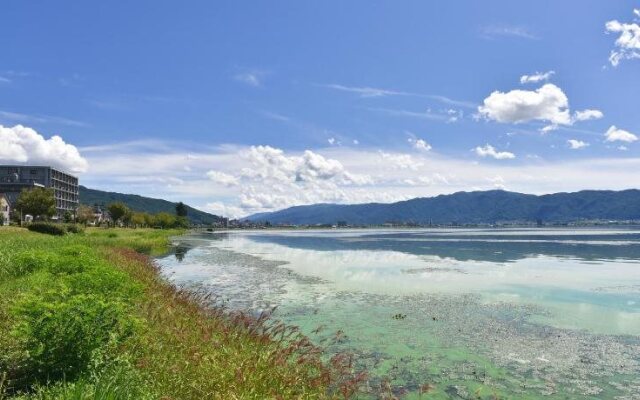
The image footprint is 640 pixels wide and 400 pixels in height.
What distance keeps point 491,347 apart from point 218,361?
1178cm

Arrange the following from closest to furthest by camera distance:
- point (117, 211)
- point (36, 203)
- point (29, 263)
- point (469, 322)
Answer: point (469, 322)
point (29, 263)
point (36, 203)
point (117, 211)

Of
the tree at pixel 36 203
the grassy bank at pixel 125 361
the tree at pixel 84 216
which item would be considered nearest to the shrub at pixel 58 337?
the grassy bank at pixel 125 361

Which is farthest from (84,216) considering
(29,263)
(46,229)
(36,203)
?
(29,263)

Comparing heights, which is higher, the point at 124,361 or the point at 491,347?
the point at 124,361

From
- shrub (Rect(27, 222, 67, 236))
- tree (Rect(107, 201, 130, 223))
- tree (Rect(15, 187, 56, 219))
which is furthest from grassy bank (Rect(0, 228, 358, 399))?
tree (Rect(107, 201, 130, 223))

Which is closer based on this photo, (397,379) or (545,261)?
(397,379)

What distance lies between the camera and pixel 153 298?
74.1ft

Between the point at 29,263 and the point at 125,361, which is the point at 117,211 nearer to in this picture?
the point at 29,263

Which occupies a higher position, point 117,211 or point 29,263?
point 117,211

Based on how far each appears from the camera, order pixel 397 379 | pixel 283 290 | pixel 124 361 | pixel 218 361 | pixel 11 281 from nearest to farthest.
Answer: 1. pixel 124 361
2. pixel 218 361
3. pixel 397 379
4. pixel 11 281
5. pixel 283 290

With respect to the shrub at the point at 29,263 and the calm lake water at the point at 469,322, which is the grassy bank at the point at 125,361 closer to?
the calm lake water at the point at 469,322

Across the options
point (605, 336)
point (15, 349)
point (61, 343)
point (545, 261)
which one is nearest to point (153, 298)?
point (15, 349)

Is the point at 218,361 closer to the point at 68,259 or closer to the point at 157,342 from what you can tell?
the point at 157,342

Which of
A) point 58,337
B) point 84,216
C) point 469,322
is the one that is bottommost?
point 469,322
